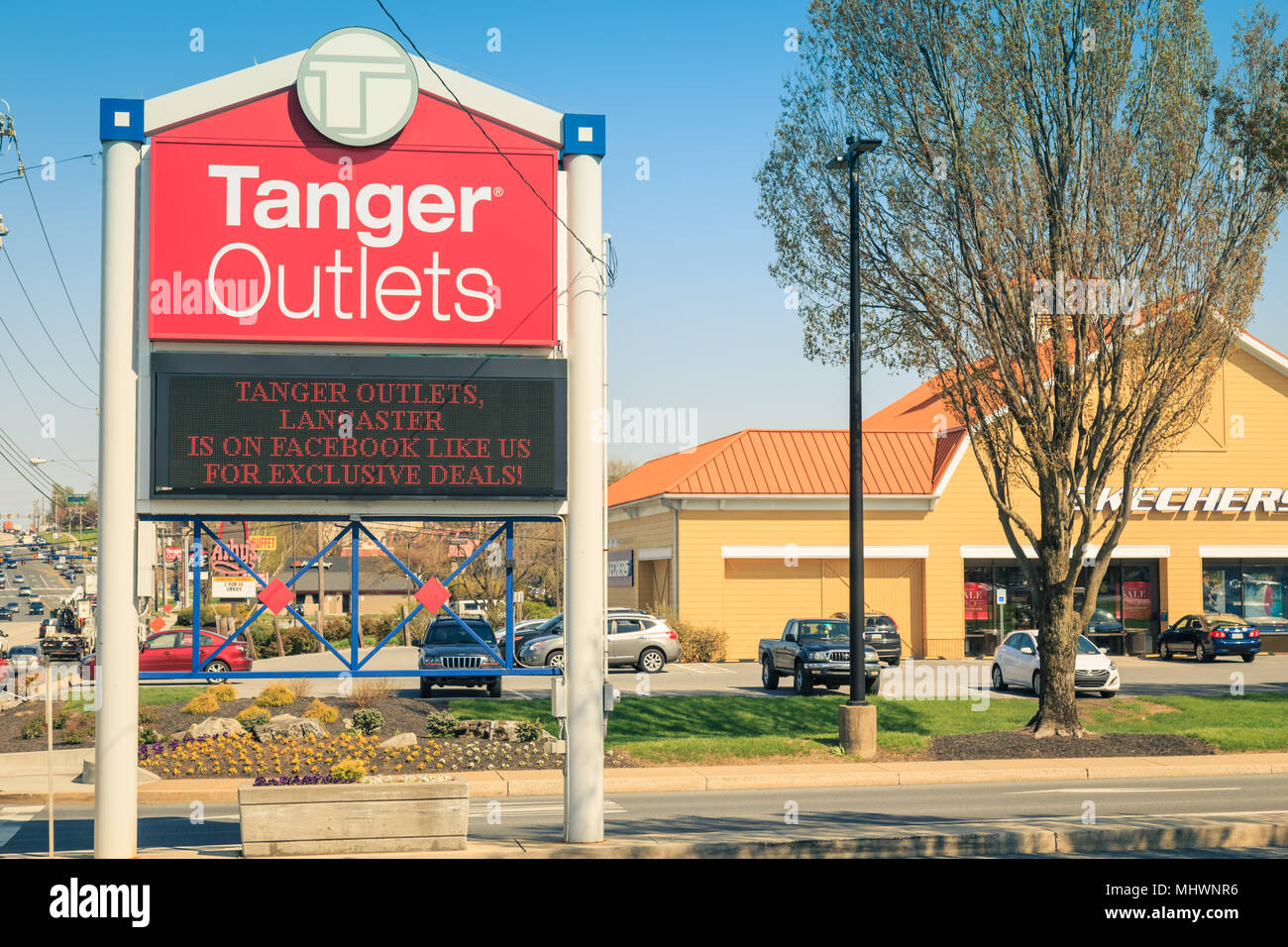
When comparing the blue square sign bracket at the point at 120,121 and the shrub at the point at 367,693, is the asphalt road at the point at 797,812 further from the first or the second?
the shrub at the point at 367,693

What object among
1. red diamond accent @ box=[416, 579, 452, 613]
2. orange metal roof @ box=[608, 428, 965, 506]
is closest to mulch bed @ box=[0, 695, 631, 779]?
red diamond accent @ box=[416, 579, 452, 613]

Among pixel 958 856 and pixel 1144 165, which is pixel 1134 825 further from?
pixel 1144 165

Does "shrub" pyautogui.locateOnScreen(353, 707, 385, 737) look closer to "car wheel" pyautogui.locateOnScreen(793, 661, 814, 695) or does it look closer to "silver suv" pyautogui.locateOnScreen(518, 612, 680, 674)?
"car wheel" pyautogui.locateOnScreen(793, 661, 814, 695)

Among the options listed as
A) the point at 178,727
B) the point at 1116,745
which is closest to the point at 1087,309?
the point at 1116,745

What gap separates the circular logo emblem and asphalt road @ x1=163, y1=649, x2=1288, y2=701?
17153mm

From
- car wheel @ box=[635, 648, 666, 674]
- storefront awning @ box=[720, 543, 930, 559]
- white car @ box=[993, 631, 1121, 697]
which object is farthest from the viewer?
storefront awning @ box=[720, 543, 930, 559]

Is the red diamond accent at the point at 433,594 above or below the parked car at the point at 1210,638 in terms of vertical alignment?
above

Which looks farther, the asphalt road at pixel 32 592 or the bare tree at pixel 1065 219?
the asphalt road at pixel 32 592

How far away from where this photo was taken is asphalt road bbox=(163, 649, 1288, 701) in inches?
1143

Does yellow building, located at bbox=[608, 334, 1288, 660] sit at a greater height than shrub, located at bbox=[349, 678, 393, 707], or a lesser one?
greater

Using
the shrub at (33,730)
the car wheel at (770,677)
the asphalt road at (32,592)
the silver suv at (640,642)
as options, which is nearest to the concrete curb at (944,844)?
the shrub at (33,730)

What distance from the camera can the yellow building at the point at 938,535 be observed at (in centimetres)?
4231

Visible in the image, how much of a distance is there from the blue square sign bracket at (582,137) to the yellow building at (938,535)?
98.1 feet

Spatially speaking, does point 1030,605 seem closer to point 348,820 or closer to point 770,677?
point 770,677
